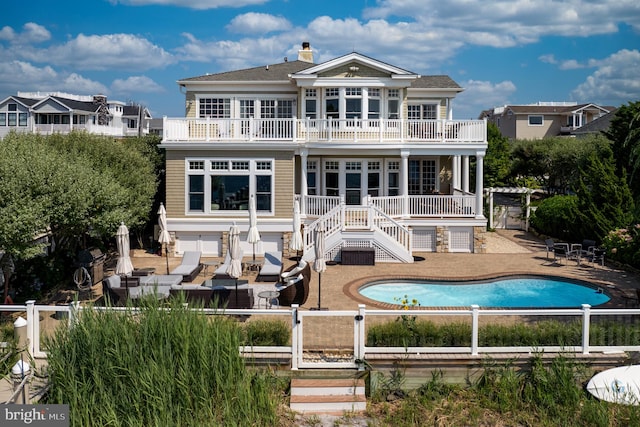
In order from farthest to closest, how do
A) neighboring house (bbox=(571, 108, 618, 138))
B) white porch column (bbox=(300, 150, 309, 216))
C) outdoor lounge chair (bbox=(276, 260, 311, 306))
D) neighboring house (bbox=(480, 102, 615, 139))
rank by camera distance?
neighboring house (bbox=(480, 102, 615, 139)) < neighboring house (bbox=(571, 108, 618, 138)) < white porch column (bbox=(300, 150, 309, 216)) < outdoor lounge chair (bbox=(276, 260, 311, 306))

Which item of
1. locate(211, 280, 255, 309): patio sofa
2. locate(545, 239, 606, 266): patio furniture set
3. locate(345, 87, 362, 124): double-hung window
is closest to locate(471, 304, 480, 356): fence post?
locate(211, 280, 255, 309): patio sofa

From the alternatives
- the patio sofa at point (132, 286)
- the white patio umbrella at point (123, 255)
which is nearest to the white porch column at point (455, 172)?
the patio sofa at point (132, 286)

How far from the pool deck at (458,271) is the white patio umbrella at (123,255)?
379 centimetres

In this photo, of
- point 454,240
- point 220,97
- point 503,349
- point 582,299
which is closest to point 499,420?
point 503,349

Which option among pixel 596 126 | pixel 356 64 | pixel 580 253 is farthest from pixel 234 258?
pixel 596 126

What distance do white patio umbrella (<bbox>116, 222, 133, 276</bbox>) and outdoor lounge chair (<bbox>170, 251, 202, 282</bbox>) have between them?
317 centimetres

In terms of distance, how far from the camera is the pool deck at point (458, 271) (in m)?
17.5

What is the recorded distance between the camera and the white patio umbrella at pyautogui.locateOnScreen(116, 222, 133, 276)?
51.8 ft

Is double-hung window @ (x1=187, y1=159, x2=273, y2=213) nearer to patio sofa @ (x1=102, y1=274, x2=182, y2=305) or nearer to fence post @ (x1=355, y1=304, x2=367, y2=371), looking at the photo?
patio sofa @ (x1=102, y1=274, x2=182, y2=305)

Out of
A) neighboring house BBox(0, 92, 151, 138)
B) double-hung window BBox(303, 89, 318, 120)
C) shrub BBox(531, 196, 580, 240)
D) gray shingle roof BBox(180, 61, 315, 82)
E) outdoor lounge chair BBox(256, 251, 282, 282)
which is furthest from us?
neighboring house BBox(0, 92, 151, 138)

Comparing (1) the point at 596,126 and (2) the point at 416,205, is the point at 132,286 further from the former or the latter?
(1) the point at 596,126

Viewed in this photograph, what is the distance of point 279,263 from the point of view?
67.8 ft

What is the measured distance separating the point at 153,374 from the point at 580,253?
58.8ft

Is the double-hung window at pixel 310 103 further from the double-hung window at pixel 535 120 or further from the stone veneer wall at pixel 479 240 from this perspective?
the double-hung window at pixel 535 120
